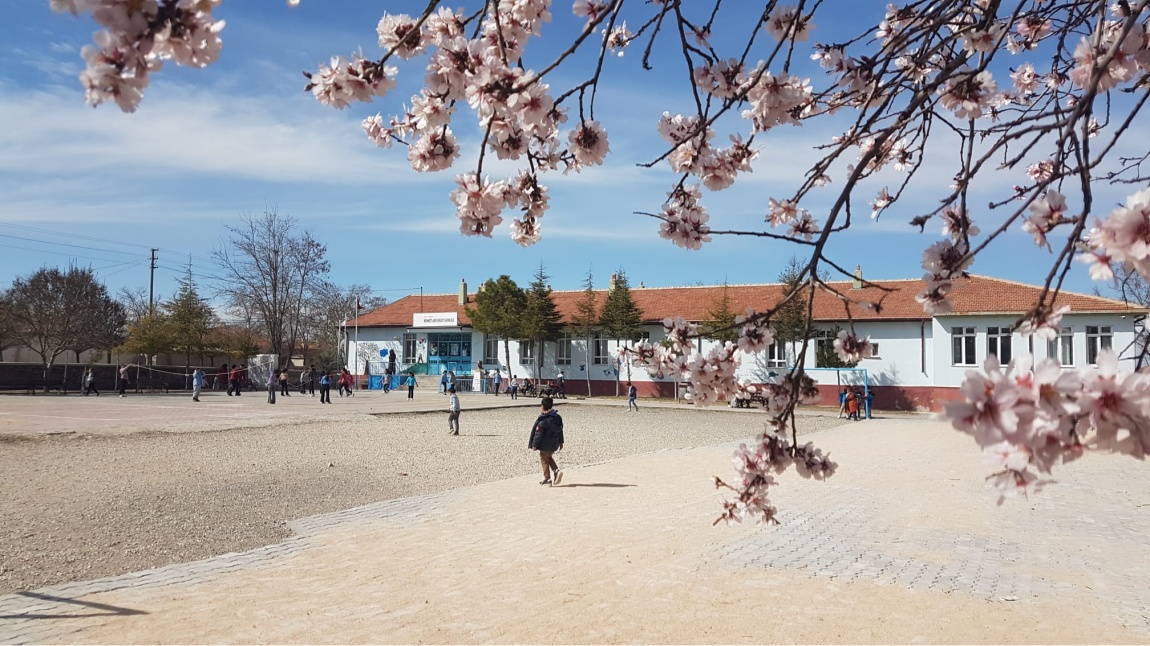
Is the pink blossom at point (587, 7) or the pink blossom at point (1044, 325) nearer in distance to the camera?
the pink blossom at point (1044, 325)

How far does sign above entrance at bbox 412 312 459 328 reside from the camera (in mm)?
43562

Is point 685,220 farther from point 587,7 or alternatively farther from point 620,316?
point 620,316

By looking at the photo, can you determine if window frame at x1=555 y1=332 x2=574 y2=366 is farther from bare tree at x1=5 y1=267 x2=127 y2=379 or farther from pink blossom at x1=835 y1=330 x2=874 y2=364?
pink blossom at x1=835 y1=330 x2=874 y2=364

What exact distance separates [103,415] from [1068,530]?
2155 cm

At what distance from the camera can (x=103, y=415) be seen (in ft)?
66.7

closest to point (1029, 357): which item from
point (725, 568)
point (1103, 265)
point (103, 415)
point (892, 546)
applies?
point (1103, 265)

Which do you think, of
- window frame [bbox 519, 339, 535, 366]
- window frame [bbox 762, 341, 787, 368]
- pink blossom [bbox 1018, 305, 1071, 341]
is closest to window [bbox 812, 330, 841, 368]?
window frame [bbox 762, 341, 787, 368]

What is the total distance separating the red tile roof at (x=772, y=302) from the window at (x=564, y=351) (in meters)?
1.17

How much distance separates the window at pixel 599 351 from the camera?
40312mm

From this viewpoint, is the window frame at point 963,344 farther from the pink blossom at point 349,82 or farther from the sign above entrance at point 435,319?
the pink blossom at point 349,82

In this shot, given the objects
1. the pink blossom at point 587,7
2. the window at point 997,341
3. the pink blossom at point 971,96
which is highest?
the pink blossom at point 587,7

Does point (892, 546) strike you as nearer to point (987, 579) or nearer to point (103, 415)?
point (987, 579)

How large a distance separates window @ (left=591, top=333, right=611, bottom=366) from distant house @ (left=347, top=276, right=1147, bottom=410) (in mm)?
53

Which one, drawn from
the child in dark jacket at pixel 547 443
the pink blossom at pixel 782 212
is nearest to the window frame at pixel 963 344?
the child in dark jacket at pixel 547 443
